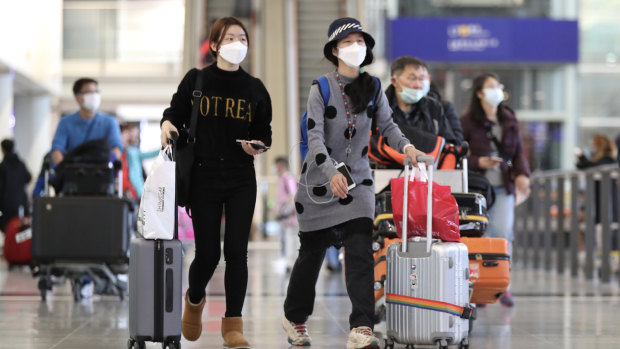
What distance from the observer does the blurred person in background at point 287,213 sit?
1230 cm

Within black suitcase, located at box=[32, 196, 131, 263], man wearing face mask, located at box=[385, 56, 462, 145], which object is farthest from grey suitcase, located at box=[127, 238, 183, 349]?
black suitcase, located at box=[32, 196, 131, 263]

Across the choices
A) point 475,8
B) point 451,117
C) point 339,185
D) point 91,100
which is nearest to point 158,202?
point 339,185

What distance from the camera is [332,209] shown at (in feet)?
17.3

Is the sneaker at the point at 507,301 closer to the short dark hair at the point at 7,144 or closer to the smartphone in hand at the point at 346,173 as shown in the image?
the smartphone in hand at the point at 346,173

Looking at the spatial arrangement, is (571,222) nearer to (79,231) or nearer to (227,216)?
(79,231)

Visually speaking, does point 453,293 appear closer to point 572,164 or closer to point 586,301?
point 586,301

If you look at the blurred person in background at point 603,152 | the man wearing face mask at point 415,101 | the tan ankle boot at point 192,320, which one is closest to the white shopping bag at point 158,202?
the tan ankle boot at point 192,320

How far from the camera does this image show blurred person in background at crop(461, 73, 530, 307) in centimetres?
789

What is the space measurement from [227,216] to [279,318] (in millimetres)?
1843

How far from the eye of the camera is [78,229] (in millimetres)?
7797

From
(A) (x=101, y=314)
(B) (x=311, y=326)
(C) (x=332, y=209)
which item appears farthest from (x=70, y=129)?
(C) (x=332, y=209)

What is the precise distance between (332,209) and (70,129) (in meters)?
3.62

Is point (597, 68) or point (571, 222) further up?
point (597, 68)

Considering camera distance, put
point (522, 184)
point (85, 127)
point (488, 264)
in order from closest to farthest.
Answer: point (488, 264) → point (522, 184) → point (85, 127)
